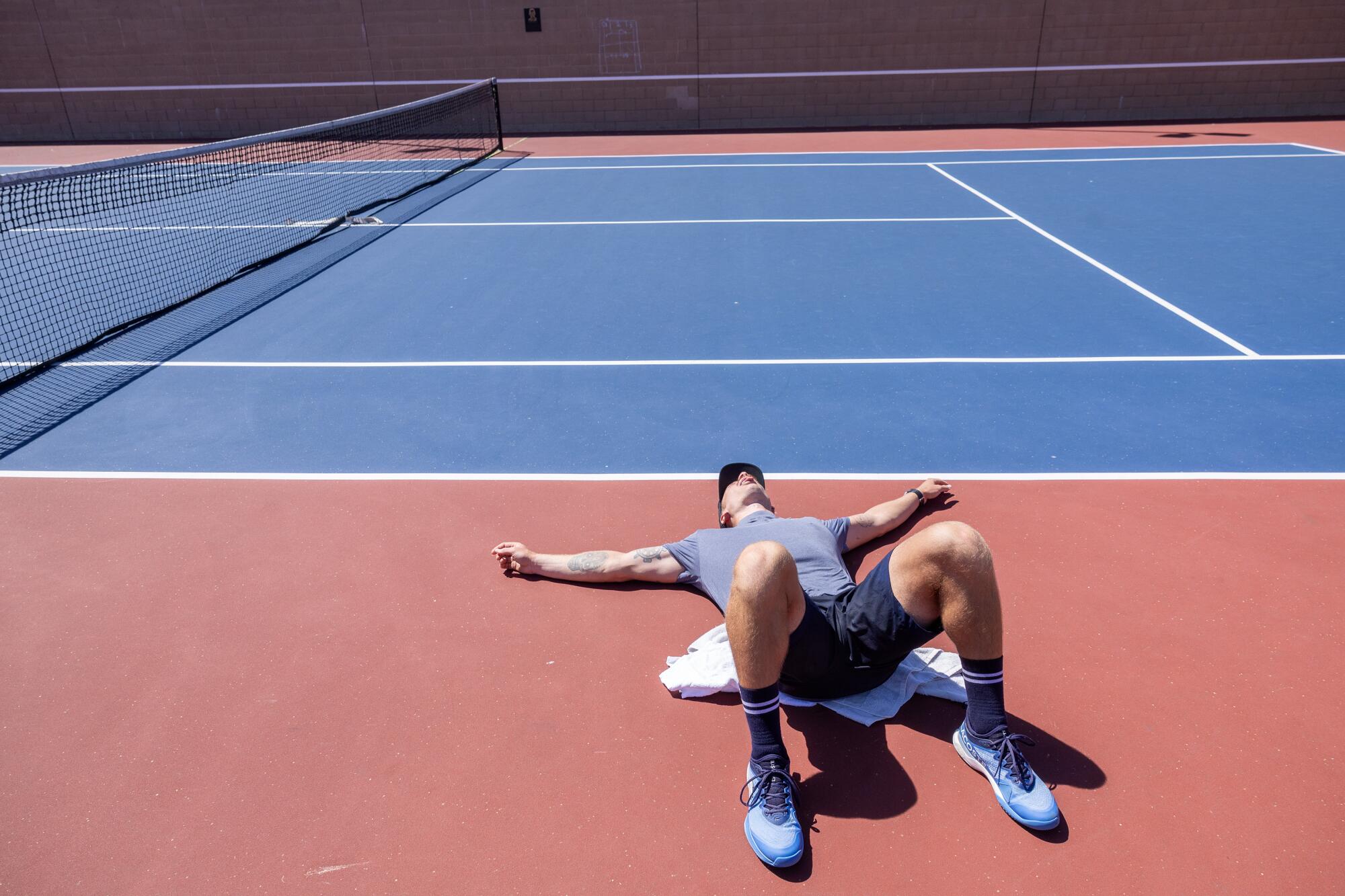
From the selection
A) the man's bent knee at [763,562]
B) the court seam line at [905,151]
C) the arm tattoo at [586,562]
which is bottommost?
the arm tattoo at [586,562]

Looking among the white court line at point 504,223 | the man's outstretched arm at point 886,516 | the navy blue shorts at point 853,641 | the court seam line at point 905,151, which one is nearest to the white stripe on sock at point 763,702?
the navy blue shorts at point 853,641

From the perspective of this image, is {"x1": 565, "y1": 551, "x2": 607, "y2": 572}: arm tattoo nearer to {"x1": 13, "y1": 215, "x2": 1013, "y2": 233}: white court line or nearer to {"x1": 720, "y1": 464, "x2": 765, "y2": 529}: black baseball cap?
{"x1": 720, "y1": 464, "x2": 765, "y2": 529}: black baseball cap

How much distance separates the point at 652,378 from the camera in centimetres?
651

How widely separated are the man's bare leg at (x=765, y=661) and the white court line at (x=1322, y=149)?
663 inches

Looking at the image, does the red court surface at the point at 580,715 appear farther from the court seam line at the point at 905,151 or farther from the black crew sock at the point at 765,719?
the court seam line at the point at 905,151

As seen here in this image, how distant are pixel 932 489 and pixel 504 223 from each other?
27.3ft

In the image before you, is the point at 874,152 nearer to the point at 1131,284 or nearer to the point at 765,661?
the point at 1131,284

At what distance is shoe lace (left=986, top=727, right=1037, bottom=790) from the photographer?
2865 millimetres

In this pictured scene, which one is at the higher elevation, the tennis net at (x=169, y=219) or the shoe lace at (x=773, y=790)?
the tennis net at (x=169, y=219)

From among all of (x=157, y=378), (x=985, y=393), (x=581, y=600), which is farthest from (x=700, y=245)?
(x=581, y=600)

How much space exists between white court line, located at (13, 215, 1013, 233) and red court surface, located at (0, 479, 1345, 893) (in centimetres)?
690

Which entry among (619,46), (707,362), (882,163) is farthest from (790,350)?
(619,46)

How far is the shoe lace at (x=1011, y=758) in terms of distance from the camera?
2.87m

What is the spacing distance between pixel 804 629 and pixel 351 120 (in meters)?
11.2
